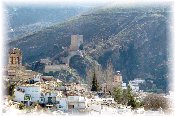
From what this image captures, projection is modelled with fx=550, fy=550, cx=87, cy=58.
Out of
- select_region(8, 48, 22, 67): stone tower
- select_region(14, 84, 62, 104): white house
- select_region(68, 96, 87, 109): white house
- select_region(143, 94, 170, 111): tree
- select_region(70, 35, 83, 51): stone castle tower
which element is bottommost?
select_region(143, 94, 170, 111): tree

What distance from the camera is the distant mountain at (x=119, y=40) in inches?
1672

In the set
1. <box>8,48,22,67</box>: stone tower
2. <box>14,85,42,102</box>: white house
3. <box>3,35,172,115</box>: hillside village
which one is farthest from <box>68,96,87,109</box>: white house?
<box>8,48,22,67</box>: stone tower

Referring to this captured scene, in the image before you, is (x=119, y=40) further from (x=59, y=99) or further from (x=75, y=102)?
(x=75, y=102)

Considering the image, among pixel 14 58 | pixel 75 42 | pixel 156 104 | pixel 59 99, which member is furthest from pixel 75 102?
pixel 75 42

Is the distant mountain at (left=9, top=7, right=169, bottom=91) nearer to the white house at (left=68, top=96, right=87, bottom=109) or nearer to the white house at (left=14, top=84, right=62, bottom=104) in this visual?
the white house at (left=14, top=84, right=62, bottom=104)

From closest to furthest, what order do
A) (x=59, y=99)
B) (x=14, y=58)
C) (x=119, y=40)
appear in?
(x=59, y=99) < (x=14, y=58) < (x=119, y=40)

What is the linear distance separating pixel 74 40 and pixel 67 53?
8.12 ft

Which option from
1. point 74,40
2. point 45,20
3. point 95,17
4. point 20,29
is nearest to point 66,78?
point 74,40

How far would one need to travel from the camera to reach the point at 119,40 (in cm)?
4812

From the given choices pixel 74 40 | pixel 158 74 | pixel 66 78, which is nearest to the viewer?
pixel 66 78

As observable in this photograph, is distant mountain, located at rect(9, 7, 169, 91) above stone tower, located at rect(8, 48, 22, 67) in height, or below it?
above

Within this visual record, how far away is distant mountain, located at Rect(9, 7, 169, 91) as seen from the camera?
4247 cm

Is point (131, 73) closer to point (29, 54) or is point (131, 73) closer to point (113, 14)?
point (29, 54)

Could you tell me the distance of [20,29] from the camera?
51.9m
